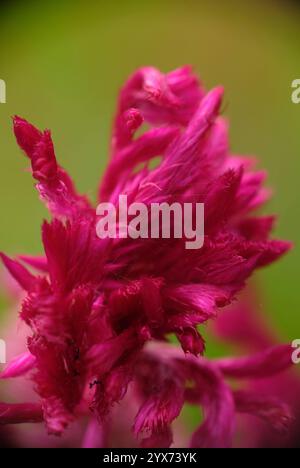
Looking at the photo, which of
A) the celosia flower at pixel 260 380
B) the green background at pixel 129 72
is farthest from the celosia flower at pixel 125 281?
the green background at pixel 129 72

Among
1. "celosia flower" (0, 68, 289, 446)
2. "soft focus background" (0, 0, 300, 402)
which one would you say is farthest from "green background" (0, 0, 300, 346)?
"celosia flower" (0, 68, 289, 446)

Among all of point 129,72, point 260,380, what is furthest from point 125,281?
point 129,72

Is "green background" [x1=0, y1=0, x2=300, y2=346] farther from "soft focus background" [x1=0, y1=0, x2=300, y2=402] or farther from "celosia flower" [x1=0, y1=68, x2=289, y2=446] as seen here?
"celosia flower" [x1=0, y1=68, x2=289, y2=446]

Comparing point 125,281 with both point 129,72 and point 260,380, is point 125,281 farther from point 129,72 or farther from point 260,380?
point 129,72

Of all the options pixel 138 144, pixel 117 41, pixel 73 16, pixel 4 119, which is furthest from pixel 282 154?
pixel 138 144

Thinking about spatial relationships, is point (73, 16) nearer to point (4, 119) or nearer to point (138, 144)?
point (4, 119)

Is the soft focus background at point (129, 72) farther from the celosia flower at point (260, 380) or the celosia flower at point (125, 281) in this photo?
the celosia flower at point (125, 281)
